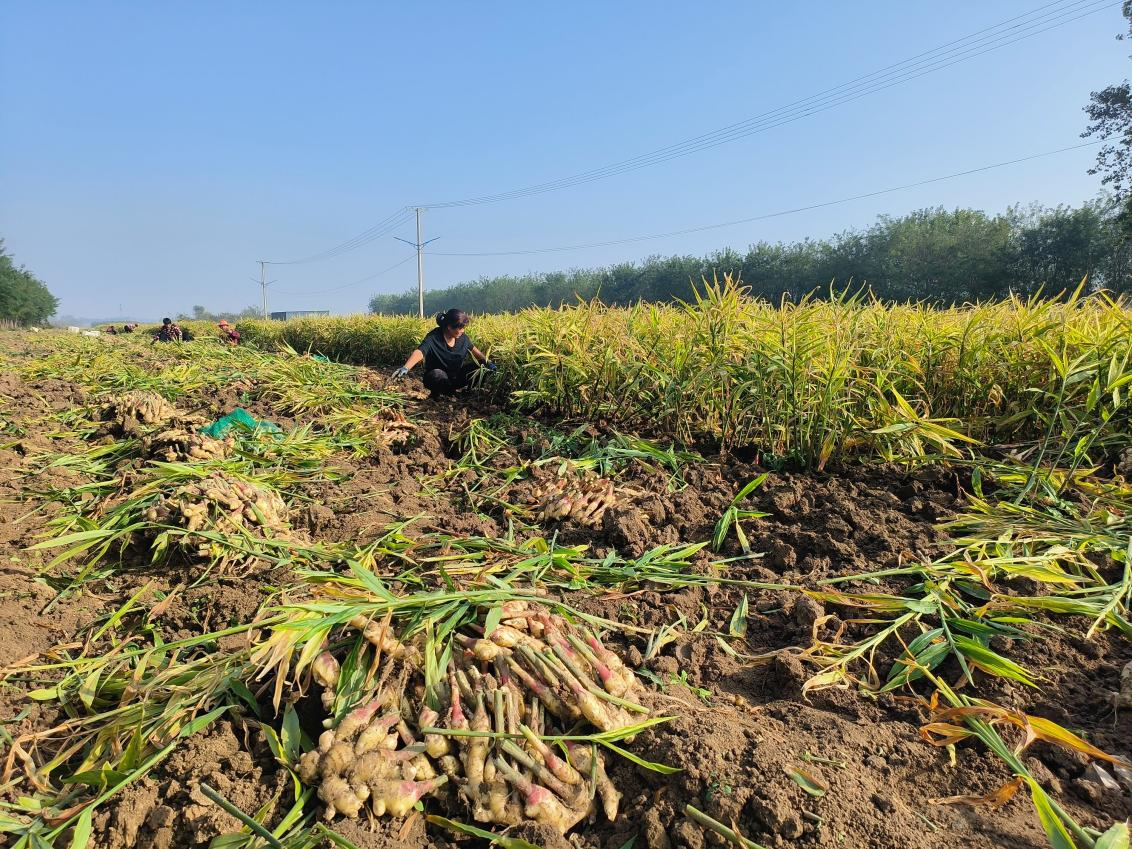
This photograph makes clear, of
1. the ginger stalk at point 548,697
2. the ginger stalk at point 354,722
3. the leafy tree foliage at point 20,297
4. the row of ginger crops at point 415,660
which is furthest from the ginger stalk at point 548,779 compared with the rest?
the leafy tree foliage at point 20,297

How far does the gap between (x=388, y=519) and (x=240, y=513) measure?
621mm

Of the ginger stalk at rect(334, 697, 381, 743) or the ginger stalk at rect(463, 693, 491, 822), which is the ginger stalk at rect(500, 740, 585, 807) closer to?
the ginger stalk at rect(463, 693, 491, 822)

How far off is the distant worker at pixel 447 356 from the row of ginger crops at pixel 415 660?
2984mm

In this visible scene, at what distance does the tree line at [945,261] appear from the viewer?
2555 centimetres

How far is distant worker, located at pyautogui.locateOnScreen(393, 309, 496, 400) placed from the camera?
226 inches

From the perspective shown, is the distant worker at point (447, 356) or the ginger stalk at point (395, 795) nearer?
the ginger stalk at point (395, 795)

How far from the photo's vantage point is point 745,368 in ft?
10.1

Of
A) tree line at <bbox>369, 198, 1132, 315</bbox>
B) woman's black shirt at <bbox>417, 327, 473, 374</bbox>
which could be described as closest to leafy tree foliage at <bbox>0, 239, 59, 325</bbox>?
tree line at <bbox>369, 198, 1132, 315</bbox>

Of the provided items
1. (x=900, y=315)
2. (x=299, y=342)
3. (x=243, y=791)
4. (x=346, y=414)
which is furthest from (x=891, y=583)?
(x=299, y=342)

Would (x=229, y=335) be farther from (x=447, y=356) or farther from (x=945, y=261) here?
(x=945, y=261)

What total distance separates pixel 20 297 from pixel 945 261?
202ft

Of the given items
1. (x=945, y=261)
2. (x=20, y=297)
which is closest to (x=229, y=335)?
(x=945, y=261)

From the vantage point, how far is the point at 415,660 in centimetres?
131

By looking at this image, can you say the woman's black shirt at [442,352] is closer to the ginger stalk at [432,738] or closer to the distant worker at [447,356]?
the distant worker at [447,356]
